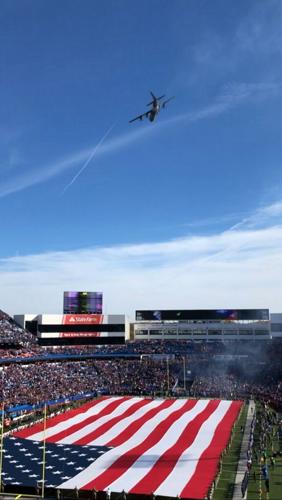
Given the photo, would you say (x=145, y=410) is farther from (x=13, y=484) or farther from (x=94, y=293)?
(x=94, y=293)

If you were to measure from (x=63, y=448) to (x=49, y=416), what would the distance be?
12314 mm

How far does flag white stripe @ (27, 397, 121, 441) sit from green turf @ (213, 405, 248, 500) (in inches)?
550

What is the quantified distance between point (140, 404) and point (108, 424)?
33.0 feet

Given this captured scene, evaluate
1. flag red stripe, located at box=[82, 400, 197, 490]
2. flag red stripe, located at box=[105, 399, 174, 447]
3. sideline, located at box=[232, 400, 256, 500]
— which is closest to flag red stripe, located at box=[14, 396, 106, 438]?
flag red stripe, located at box=[105, 399, 174, 447]

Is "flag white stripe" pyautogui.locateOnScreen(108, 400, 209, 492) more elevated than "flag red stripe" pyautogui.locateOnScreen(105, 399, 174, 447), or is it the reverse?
"flag white stripe" pyautogui.locateOnScreen(108, 400, 209, 492)

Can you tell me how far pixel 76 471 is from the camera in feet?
93.6

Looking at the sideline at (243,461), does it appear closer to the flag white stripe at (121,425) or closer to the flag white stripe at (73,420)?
the flag white stripe at (121,425)

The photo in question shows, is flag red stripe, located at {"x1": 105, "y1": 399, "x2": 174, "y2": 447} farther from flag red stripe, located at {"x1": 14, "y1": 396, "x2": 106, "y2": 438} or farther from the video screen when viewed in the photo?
the video screen

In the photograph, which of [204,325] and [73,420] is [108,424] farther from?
[204,325]

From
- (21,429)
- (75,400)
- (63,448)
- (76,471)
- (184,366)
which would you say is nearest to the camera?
(76,471)

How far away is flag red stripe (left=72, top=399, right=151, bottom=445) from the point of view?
36.4 m

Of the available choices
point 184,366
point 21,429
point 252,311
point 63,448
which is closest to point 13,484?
point 63,448

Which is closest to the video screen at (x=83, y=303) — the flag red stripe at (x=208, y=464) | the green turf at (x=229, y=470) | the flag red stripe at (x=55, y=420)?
the flag red stripe at (x=55, y=420)

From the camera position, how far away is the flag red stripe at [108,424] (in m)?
36.4
